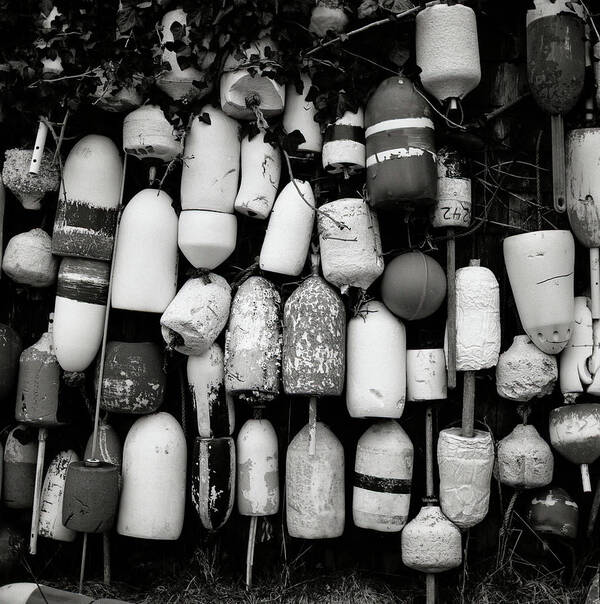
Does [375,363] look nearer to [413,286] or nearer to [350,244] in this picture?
[413,286]

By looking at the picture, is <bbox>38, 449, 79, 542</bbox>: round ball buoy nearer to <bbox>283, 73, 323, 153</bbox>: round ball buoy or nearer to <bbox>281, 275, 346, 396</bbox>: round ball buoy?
<bbox>281, 275, 346, 396</bbox>: round ball buoy

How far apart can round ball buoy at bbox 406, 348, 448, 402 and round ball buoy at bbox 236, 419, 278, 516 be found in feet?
1.70

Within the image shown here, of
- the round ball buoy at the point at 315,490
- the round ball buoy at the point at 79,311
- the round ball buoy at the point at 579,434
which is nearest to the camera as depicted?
the round ball buoy at the point at 579,434

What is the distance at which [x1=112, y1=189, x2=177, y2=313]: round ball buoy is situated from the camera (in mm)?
2750

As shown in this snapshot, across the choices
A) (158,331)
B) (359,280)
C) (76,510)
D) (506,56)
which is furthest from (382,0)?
(76,510)

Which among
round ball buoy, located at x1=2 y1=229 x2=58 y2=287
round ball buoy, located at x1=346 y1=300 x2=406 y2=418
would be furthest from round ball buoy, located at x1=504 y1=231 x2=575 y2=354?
round ball buoy, located at x1=2 y1=229 x2=58 y2=287

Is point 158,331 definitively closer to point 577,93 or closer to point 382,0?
point 382,0

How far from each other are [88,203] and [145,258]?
29 cm

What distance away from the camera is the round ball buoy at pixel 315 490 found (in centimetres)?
265

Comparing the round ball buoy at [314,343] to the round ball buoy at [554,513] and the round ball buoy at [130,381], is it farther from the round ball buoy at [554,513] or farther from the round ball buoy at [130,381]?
the round ball buoy at [554,513]

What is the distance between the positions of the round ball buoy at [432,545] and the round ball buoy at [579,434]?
1.44ft

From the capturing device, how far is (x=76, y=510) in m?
2.64

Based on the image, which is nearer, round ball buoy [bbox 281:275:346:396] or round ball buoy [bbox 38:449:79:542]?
round ball buoy [bbox 281:275:346:396]

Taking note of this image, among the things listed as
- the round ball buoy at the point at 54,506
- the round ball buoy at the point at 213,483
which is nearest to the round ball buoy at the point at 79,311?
the round ball buoy at the point at 54,506
